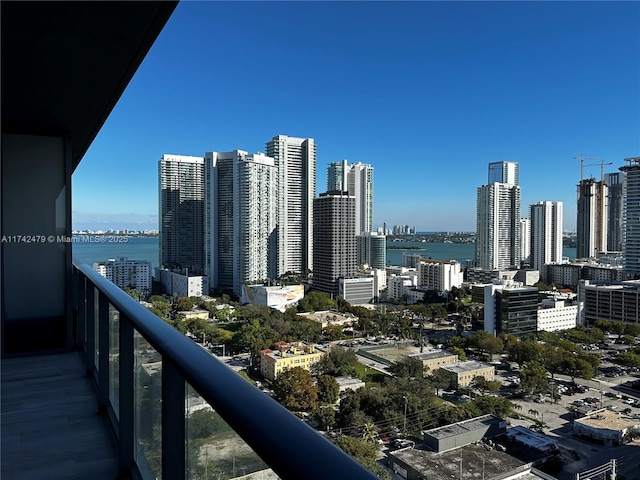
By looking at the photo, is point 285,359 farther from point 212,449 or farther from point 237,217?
point 237,217

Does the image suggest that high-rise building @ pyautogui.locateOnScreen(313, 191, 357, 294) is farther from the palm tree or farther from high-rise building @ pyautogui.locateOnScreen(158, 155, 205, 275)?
the palm tree

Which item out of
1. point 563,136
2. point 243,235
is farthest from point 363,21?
point 563,136

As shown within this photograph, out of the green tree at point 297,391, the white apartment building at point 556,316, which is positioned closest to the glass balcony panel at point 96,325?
the green tree at point 297,391

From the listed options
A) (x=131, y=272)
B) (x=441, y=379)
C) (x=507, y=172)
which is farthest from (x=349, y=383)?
(x=507, y=172)

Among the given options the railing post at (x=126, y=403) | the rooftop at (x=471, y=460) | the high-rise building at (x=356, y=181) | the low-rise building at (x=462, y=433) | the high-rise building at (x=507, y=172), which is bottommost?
the rooftop at (x=471, y=460)

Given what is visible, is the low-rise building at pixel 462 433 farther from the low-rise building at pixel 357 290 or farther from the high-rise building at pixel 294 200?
the high-rise building at pixel 294 200

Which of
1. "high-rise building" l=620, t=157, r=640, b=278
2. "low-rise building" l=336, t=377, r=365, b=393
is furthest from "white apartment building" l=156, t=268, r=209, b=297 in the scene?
"high-rise building" l=620, t=157, r=640, b=278
